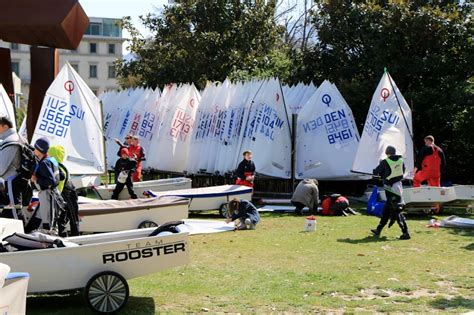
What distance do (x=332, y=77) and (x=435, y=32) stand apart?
389 centimetres

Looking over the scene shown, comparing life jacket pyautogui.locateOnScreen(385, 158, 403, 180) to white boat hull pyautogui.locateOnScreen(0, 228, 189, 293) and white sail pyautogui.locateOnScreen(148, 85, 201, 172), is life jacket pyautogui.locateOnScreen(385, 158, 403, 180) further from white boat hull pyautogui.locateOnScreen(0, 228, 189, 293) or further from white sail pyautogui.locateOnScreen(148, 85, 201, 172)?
white sail pyautogui.locateOnScreen(148, 85, 201, 172)

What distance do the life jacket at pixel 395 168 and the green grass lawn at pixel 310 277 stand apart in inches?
39.4

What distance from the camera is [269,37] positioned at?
31.4 meters

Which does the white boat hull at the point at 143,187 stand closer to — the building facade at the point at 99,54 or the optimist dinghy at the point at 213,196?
the optimist dinghy at the point at 213,196

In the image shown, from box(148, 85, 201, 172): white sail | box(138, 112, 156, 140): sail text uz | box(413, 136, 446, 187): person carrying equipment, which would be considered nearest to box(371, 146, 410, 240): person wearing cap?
box(413, 136, 446, 187): person carrying equipment

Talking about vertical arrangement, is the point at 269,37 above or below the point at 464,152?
above

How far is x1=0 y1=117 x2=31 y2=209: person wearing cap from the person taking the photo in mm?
8711

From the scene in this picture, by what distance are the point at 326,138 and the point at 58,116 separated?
7240 millimetres

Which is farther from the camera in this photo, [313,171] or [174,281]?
[313,171]

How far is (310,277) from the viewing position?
26.2 ft

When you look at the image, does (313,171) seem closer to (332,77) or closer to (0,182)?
(332,77)

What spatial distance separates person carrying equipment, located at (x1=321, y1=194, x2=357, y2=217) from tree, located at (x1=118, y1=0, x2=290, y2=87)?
1439 cm

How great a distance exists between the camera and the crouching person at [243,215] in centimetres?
1228

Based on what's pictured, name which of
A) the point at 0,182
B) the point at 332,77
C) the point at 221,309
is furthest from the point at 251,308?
the point at 332,77
